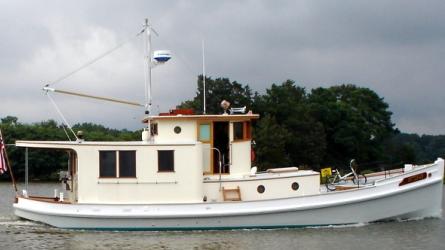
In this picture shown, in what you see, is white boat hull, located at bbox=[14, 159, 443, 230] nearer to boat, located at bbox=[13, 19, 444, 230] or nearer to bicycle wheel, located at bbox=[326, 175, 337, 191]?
boat, located at bbox=[13, 19, 444, 230]

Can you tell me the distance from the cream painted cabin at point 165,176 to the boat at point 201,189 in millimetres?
28

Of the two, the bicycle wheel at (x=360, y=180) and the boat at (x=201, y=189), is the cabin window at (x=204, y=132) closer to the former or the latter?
the boat at (x=201, y=189)

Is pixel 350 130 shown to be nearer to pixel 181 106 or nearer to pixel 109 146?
pixel 181 106

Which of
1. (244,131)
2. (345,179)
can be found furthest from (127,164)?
(345,179)

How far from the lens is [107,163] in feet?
81.1

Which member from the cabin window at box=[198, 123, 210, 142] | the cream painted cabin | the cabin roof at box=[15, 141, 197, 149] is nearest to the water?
the cream painted cabin

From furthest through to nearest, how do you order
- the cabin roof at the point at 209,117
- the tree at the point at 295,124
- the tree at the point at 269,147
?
the tree at the point at 295,124
the tree at the point at 269,147
the cabin roof at the point at 209,117

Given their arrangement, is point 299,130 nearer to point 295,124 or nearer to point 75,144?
point 295,124

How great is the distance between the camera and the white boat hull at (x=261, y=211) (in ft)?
78.9

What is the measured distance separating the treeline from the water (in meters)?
31.8

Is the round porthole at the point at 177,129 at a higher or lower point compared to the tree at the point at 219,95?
lower

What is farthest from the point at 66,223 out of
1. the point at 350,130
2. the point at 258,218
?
the point at 350,130

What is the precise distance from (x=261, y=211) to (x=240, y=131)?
2.76 metres

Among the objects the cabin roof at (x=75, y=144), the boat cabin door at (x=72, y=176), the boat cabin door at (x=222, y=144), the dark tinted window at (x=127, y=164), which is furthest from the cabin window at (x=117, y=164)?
the boat cabin door at (x=222, y=144)
